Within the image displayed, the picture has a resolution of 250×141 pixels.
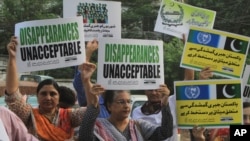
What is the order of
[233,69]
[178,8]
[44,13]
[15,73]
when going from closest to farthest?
[15,73] < [233,69] < [178,8] < [44,13]

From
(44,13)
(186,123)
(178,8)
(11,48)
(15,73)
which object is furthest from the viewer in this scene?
(44,13)

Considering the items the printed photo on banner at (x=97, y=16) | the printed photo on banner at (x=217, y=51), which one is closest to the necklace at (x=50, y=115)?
the printed photo on banner at (x=97, y=16)

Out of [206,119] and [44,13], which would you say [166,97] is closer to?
[206,119]

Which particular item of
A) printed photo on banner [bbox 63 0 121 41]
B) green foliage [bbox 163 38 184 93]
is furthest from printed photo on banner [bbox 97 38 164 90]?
green foliage [bbox 163 38 184 93]

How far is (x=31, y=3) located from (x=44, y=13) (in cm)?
92

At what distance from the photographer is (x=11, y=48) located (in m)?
3.75

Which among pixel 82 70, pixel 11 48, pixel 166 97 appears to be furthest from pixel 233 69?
pixel 11 48

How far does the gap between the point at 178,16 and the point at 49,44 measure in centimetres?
169

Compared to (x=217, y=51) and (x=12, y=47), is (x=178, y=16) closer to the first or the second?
(x=217, y=51)

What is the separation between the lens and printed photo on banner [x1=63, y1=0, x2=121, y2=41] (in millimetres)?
4621

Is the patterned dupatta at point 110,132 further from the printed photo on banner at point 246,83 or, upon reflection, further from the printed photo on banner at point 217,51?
the printed photo on banner at point 246,83

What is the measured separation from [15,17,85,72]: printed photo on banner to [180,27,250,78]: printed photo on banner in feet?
3.44

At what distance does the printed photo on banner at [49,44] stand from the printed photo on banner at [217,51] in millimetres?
1049

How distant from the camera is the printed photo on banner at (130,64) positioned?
389 centimetres
